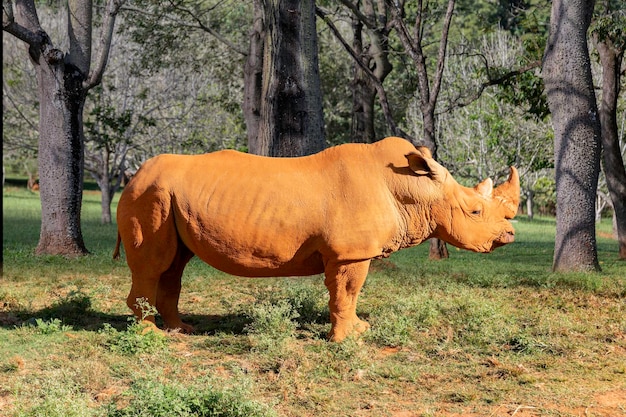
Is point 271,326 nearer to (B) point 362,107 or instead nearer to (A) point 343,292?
(A) point 343,292

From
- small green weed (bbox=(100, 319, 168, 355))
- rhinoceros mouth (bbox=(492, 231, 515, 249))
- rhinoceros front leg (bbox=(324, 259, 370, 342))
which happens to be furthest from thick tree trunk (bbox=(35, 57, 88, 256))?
rhinoceros mouth (bbox=(492, 231, 515, 249))

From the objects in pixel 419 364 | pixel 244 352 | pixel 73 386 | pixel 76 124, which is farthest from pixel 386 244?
pixel 76 124

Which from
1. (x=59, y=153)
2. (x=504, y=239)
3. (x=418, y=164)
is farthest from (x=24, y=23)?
(x=504, y=239)

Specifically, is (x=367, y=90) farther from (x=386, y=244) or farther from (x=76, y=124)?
(x=386, y=244)

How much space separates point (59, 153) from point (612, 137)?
35.4ft

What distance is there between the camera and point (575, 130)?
11.9 meters

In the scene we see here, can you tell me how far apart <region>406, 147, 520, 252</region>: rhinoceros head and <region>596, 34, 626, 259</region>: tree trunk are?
931 cm

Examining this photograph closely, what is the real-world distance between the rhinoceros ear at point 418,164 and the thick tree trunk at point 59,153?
880 cm

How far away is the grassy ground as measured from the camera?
543 centimetres

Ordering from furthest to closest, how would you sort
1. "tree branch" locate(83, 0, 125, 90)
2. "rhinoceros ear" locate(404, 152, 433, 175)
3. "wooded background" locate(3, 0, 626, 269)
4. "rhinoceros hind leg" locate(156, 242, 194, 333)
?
"tree branch" locate(83, 0, 125, 90) → "wooded background" locate(3, 0, 626, 269) → "rhinoceros hind leg" locate(156, 242, 194, 333) → "rhinoceros ear" locate(404, 152, 433, 175)

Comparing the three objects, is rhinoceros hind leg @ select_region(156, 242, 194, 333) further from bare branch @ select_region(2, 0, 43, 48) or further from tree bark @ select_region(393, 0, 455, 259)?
tree bark @ select_region(393, 0, 455, 259)

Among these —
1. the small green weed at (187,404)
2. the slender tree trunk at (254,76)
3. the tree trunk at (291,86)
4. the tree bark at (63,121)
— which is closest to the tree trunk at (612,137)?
the tree trunk at (291,86)

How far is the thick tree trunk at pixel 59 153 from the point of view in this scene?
14.0 m

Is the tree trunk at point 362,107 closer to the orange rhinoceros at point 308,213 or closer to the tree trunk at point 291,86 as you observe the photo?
the tree trunk at point 291,86
